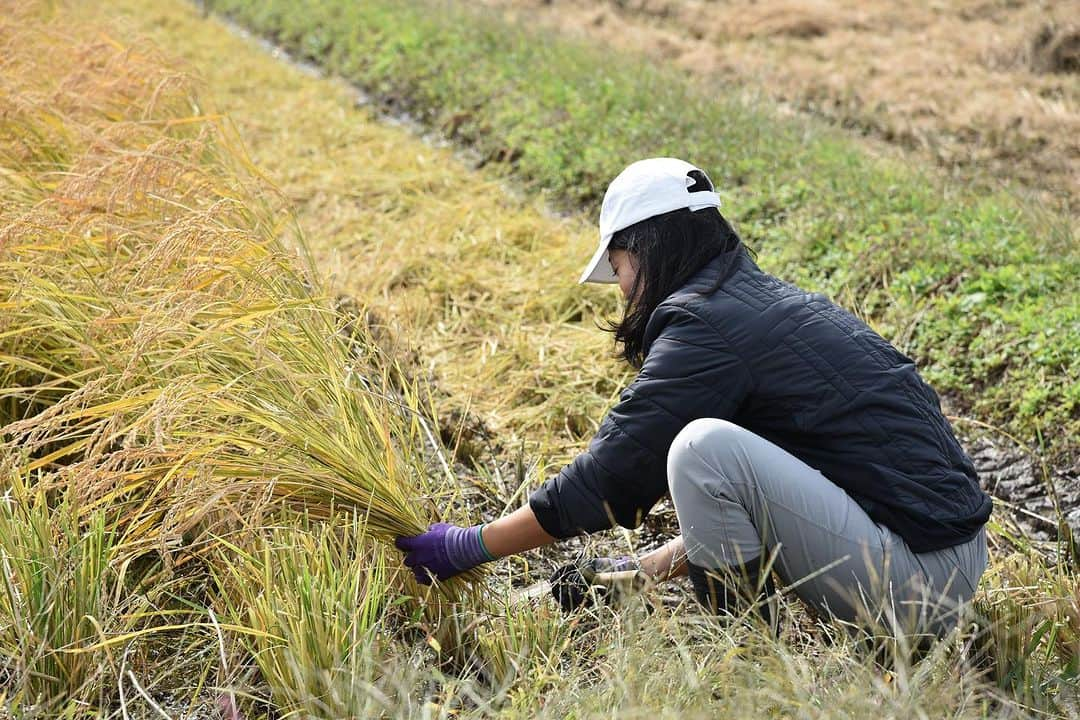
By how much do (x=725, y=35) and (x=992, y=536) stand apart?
6.19 m

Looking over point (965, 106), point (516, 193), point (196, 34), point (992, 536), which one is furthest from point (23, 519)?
point (196, 34)

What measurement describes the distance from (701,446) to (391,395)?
1084 millimetres

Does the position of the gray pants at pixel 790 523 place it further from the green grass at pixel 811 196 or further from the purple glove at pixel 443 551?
the green grass at pixel 811 196

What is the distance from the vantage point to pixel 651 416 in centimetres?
189

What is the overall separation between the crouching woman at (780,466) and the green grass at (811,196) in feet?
3.96

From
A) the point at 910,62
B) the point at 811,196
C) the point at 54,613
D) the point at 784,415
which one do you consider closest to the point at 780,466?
the point at 784,415

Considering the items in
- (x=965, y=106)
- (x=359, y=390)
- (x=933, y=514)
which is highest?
(x=965, y=106)

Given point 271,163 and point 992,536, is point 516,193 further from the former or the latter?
point 992,536

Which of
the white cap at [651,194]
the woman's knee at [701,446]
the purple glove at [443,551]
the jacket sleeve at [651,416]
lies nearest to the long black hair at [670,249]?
the white cap at [651,194]

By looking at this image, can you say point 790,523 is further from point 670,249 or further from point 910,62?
point 910,62

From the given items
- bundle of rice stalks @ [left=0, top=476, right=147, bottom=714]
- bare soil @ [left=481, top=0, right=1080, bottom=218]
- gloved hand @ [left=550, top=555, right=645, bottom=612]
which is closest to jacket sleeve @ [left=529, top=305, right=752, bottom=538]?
Result: gloved hand @ [left=550, top=555, right=645, bottom=612]

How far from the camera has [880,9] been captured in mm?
8266

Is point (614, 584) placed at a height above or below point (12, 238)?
below

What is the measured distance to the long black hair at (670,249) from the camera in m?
2.02
